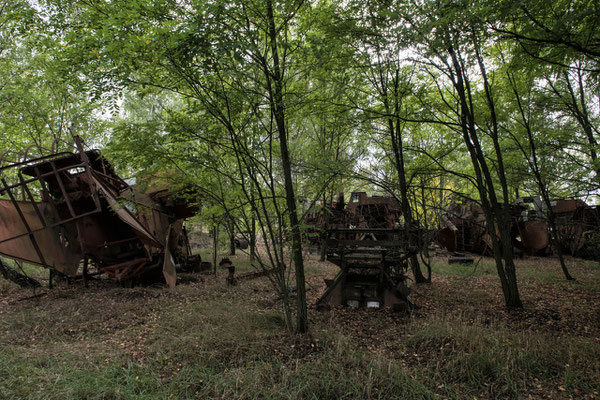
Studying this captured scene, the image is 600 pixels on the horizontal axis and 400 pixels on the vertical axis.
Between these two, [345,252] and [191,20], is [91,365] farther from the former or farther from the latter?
[345,252]

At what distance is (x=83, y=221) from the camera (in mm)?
7625

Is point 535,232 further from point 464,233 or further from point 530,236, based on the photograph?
point 464,233

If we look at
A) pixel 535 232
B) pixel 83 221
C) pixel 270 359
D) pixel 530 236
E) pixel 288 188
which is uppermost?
pixel 288 188

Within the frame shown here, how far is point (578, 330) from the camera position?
495 centimetres

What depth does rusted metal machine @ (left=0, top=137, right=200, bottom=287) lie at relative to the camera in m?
6.82

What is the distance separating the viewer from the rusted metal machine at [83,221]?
6816mm

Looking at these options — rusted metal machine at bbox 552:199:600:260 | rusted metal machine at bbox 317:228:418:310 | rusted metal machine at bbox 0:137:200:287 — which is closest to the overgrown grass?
rusted metal machine at bbox 317:228:418:310

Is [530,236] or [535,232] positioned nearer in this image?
[535,232]

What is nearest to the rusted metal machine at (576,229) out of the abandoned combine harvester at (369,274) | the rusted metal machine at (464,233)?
the rusted metal machine at (464,233)

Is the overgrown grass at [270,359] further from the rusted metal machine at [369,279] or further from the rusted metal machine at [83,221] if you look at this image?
the rusted metal machine at [83,221]

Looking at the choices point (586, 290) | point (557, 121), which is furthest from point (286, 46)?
point (557, 121)

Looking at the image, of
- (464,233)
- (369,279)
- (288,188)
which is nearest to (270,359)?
(288,188)

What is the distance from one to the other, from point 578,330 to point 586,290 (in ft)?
12.9

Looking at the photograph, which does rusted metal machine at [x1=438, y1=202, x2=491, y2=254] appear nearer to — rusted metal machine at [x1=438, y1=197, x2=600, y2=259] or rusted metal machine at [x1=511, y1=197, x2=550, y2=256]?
rusted metal machine at [x1=438, y1=197, x2=600, y2=259]
